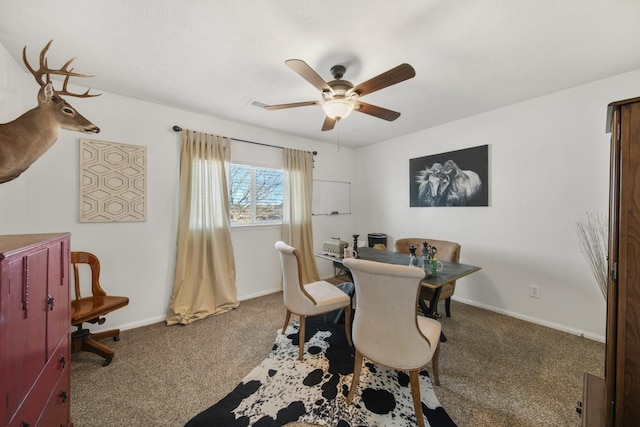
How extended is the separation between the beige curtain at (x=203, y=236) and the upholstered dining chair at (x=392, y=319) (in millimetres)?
2020

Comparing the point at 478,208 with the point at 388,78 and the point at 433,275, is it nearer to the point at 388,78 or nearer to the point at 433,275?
the point at 433,275

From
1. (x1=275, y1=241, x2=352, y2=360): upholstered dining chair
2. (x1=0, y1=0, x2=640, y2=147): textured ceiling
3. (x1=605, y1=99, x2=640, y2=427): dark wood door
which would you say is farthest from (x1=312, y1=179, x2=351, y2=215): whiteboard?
(x1=605, y1=99, x2=640, y2=427): dark wood door

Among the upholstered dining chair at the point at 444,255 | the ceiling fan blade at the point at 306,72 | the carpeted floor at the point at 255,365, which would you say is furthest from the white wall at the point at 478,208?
the ceiling fan blade at the point at 306,72

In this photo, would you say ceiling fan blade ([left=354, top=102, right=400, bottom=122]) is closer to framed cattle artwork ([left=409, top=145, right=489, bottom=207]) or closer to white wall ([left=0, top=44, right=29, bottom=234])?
framed cattle artwork ([left=409, top=145, right=489, bottom=207])

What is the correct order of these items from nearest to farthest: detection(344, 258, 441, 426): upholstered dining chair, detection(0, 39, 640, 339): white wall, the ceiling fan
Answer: detection(344, 258, 441, 426): upholstered dining chair, the ceiling fan, detection(0, 39, 640, 339): white wall

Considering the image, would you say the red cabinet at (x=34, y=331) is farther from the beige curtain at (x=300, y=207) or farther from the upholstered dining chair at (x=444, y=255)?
the upholstered dining chair at (x=444, y=255)

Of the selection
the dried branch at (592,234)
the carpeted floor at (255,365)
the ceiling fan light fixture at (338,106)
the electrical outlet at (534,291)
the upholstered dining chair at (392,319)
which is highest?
the ceiling fan light fixture at (338,106)

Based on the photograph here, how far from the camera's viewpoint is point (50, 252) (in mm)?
1111

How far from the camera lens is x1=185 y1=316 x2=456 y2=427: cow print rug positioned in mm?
1383

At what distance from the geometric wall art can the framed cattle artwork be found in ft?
11.6

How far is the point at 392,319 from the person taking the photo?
1328 mm

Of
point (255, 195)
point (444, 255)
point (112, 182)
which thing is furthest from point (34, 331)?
point (444, 255)

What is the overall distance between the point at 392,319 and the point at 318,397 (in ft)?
2.54

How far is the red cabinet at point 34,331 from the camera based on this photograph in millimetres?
783
